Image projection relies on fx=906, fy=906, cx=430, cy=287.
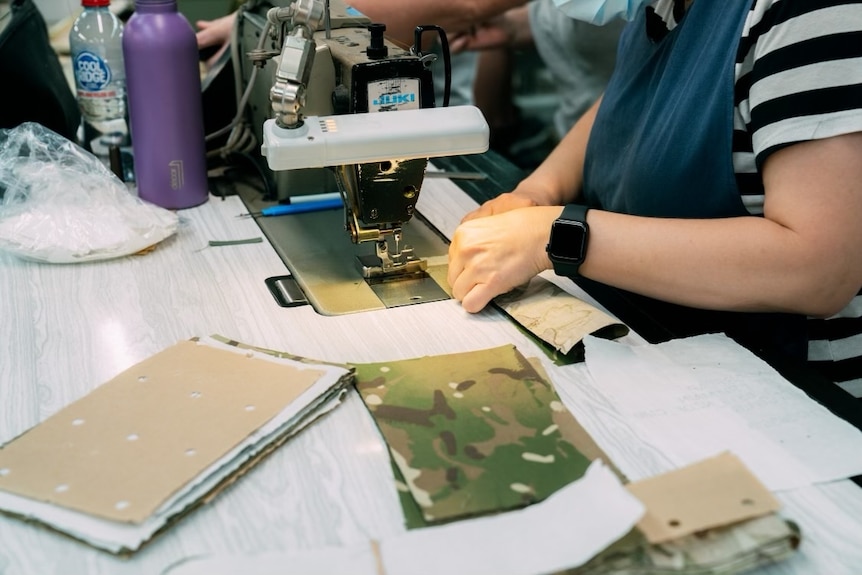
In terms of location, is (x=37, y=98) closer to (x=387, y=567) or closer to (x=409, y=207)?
(x=409, y=207)

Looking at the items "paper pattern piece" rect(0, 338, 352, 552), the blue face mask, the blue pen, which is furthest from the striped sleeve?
the blue pen

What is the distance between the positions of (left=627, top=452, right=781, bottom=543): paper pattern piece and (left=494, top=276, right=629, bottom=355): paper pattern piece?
29 centimetres

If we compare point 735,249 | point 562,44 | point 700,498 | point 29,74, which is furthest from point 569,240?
point 562,44

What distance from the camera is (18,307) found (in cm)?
126

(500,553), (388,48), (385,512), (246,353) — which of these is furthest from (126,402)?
(388,48)

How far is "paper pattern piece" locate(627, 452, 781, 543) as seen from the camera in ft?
2.65

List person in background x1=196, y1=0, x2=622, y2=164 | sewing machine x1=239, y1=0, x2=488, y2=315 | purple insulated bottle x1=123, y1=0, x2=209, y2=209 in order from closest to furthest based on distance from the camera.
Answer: sewing machine x1=239, y1=0, x2=488, y2=315 → purple insulated bottle x1=123, y1=0, x2=209, y2=209 → person in background x1=196, y1=0, x2=622, y2=164

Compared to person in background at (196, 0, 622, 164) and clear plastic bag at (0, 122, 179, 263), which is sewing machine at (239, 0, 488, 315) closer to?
clear plastic bag at (0, 122, 179, 263)

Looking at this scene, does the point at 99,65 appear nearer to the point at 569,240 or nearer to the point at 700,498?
the point at 569,240

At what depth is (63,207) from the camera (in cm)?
143

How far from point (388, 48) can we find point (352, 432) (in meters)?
0.59

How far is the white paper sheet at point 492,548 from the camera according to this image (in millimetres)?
781

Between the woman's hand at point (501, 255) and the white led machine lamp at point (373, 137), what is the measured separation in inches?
4.8

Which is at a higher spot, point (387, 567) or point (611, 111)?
point (611, 111)
